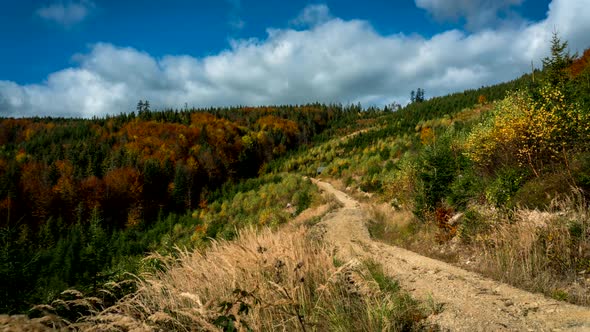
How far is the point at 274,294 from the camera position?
4.06 metres

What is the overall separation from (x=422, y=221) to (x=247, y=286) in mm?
13805

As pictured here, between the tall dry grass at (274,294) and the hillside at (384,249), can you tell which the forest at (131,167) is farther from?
the tall dry grass at (274,294)

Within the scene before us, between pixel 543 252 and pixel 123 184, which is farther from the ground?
pixel 543 252

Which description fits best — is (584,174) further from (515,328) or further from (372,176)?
(372,176)

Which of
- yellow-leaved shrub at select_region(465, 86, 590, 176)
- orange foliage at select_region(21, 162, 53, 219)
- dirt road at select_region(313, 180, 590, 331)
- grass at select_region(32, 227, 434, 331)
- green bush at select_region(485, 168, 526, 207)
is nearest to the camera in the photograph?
grass at select_region(32, 227, 434, 331)

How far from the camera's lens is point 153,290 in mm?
4703

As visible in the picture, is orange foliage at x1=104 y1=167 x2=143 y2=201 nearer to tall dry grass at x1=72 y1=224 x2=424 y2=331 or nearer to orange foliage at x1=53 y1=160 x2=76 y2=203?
orange foliage at x1=53 y1=160 x2=76 y2=203

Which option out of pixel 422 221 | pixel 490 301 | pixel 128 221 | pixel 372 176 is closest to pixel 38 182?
pixel 128 221

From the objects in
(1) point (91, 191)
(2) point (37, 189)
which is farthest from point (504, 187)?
(2) point (37, 189)

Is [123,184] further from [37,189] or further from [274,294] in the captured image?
[274,294]

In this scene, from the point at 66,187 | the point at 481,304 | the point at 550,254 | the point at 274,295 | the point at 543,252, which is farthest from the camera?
the point at 66,187

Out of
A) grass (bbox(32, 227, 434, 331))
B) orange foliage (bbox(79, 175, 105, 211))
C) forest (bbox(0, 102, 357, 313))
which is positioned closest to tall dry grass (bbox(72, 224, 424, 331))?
grass (bbox(32, 227, 434, 331))

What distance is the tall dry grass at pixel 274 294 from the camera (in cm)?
355

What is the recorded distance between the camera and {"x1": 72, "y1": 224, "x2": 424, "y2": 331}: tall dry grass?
3.55m
